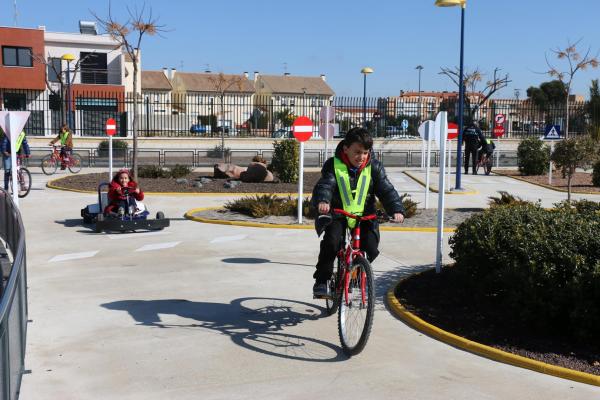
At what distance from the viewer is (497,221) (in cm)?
686

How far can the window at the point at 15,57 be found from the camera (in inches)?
1957

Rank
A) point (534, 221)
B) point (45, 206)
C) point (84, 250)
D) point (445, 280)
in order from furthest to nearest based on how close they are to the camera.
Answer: point (45, 206) < point (84, 250) < point (445, 280) < point (534, 221)

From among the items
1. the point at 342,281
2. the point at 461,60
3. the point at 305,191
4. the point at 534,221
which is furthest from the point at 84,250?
the point at 461,60

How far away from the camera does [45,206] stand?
1540cm

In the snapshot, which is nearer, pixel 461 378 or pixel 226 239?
pixel 461 378

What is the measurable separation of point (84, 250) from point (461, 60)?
11.4 meters

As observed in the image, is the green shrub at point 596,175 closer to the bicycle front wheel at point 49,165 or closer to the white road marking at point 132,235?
the white road marking at point 132,235

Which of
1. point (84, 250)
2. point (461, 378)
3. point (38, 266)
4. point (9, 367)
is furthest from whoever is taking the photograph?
point (84, 250)

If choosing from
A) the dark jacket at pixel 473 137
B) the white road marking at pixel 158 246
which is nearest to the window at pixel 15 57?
the dark jacket at pixel 473 137

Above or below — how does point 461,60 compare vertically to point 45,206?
above

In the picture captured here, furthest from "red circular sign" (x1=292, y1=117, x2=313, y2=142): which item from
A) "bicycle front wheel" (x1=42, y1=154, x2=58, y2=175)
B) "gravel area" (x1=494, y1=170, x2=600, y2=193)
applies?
"bicycle front wheel" (x1=42, y1=154, x2=58, y2=175)

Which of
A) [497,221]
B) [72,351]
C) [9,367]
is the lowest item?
[72,351]

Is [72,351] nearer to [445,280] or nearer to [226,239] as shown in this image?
[445,280]

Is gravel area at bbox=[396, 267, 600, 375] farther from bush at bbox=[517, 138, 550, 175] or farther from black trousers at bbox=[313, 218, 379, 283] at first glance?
bush at bbox=[517, 138, 550, 175]
